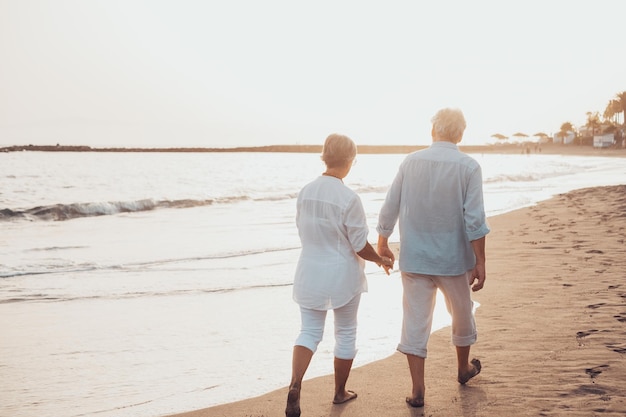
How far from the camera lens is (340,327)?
3861 mm

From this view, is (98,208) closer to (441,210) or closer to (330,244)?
(330,244)

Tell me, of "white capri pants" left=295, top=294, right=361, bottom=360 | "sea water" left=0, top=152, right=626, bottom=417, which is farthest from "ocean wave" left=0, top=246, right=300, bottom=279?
"white capri pants" left=295, top=294, right=361, bottom=360

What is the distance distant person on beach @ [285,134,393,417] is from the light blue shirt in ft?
0.87

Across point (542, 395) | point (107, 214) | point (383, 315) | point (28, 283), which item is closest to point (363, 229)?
point (542, 395)

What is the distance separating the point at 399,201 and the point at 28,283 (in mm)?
6075

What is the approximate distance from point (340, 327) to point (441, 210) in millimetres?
943

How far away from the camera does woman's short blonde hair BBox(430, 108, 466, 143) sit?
12.9 feet

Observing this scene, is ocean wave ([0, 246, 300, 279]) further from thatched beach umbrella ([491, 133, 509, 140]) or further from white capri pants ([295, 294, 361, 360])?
thatched beach umbrella ([491, 133, 509, 140])

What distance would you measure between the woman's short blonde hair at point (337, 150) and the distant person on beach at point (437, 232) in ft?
1.13

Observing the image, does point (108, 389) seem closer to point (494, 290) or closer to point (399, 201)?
point (399, 201)

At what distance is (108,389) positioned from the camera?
4.20m

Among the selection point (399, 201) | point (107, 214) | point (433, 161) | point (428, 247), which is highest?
point (433, 161)

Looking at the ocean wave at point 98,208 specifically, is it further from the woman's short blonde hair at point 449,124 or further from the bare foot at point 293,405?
the woman's short blonde hair at point 449,124

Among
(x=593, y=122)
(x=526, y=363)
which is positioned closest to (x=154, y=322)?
(x=526, y=363)
